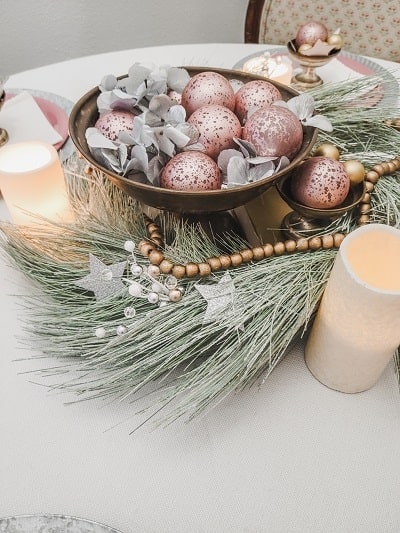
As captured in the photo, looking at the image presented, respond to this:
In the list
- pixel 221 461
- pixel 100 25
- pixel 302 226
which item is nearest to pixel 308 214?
pixel 302 226

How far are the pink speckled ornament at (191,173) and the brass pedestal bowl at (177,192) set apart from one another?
2 cm

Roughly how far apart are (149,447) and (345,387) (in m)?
0.18

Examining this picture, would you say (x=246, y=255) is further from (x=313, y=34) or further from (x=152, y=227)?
(x=313, y=34)

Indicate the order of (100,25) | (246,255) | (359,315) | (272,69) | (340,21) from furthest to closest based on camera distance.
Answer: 1. (100,25)
2. (340,21)
3. (272,69)
4. (246,255)
5. (359,315)

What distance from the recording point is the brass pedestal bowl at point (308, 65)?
83 cm

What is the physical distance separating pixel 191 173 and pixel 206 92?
0.39 feet

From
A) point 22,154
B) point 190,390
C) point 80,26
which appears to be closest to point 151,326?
point 190,390

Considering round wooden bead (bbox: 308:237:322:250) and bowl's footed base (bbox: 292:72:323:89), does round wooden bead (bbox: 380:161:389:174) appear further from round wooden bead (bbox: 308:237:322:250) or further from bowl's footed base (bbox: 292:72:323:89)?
bowl's footed base (bbox: 292:72:323:89)

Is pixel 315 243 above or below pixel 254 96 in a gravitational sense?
below

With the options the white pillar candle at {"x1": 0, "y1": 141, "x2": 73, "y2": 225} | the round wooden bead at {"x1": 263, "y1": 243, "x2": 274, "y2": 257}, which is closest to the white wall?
the white pillar candle at {"x1": 0, "y1": 141, "x2": 73, "y2": 225}

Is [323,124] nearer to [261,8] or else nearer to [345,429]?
[345,429]

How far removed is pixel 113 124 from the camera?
484mm

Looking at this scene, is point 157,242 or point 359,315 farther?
point 157,242

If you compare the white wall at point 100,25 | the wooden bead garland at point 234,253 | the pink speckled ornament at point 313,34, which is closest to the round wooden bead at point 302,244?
the wooden bead garland at point 234,253
